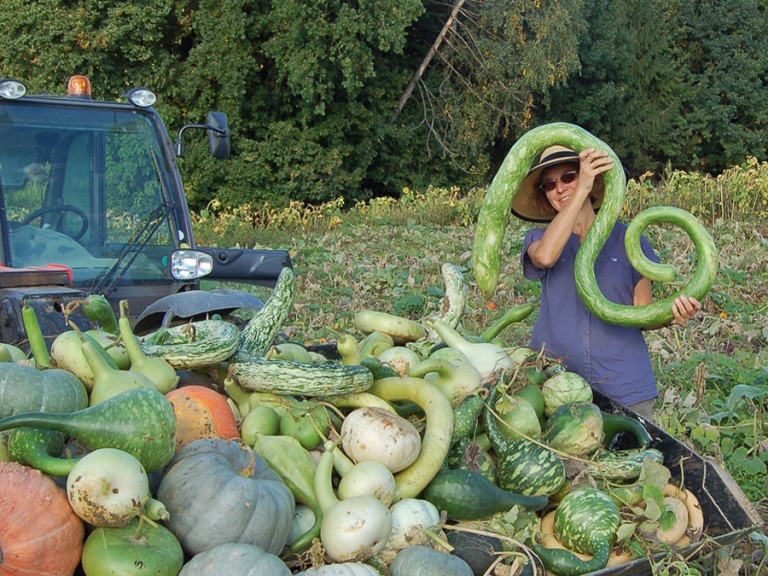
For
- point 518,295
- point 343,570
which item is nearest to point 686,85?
point 518,295

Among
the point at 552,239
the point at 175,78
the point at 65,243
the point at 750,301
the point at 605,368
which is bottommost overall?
the point at 175,78

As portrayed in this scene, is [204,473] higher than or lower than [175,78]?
higher

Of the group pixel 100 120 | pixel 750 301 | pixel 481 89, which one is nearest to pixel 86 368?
pixel 100 120

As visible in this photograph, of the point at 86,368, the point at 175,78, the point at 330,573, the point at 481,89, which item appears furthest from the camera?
the point at 481,89

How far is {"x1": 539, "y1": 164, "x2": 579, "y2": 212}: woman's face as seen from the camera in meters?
3.84

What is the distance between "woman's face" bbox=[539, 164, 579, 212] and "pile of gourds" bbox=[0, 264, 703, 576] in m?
0.89

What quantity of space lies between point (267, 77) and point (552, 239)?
71.2 feet

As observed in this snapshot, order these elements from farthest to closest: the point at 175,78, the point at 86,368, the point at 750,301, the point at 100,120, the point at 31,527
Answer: the point at 175,78 < the point at 750,301 < the point at 100,120 < the point at 86,368 < the point at 31,527

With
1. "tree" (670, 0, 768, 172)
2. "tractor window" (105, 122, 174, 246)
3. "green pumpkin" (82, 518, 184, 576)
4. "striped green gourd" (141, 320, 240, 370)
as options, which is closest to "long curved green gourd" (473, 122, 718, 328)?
"striped green gourd" (141, 320, 240, 370)

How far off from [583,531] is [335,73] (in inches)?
855

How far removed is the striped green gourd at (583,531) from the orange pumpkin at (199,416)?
994mm

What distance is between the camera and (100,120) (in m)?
5.59

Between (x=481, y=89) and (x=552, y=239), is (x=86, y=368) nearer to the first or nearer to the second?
(x=552, y=239)

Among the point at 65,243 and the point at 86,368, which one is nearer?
the point at 86,368
